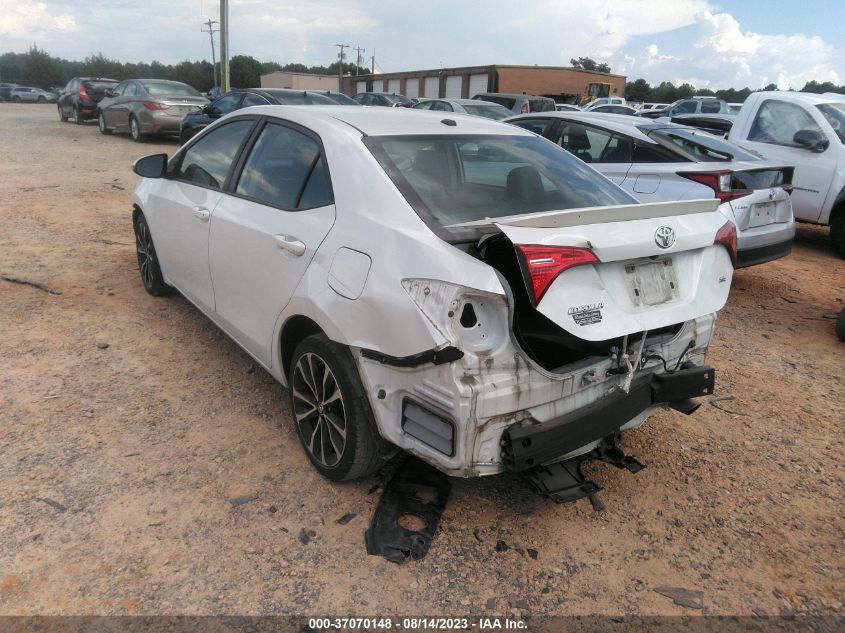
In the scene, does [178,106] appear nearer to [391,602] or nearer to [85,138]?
[85,138]

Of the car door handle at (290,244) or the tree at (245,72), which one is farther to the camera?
the tree at (245,72)

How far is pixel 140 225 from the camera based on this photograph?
17.1 feet

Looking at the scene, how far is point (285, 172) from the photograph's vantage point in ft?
10.6

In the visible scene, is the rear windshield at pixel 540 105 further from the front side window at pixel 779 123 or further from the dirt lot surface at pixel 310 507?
the dirt lot surface at pixel 310 507

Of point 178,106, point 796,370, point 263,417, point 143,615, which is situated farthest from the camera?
point 178,106

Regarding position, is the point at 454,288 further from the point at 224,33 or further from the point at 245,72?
the point at 245,72

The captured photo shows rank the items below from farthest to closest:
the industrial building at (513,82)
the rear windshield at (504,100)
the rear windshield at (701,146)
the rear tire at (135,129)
A: the industrial building at (513,82) → the rear windshield at (504,100) → the rear tire at (135,129) → the rear windshield at (701,146)

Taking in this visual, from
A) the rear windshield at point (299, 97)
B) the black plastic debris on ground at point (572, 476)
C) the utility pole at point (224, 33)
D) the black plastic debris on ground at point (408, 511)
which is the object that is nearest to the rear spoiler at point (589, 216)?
the black plastic debris on ground at point (572, 476)

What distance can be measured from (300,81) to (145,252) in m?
58.1

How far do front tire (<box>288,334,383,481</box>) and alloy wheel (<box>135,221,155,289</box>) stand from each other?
259 cm

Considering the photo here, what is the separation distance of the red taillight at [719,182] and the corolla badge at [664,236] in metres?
3.39

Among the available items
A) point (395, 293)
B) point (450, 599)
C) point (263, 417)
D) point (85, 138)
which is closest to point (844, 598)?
point (450, 599)

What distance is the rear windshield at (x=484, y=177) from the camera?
274 centimetres

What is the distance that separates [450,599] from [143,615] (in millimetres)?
1092
